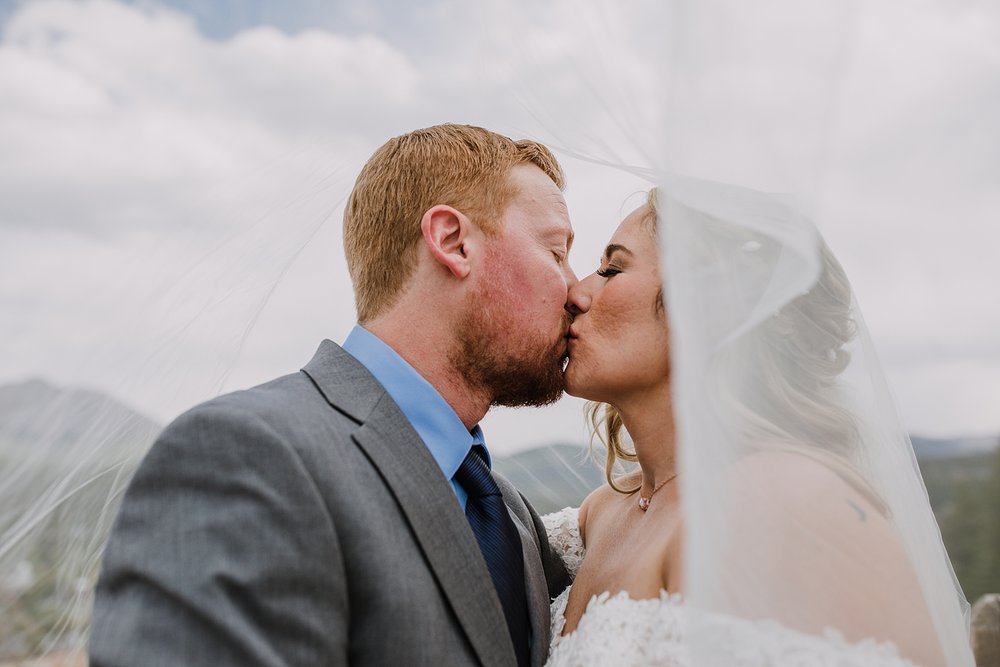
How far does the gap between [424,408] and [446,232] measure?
739 mm

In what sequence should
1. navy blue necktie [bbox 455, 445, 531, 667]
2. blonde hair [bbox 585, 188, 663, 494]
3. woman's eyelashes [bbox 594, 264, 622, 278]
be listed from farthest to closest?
blonde hair [bbox 585, 188, 663, 494], woman's eyelashes [bbox 594, 264, 622, 278], navy blue necktie [bbox 455, 445, 531, 667]

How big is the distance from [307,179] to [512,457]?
1.79 meters

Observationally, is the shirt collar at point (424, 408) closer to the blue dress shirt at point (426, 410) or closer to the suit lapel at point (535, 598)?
the blue dress shirt at point (426, 410)

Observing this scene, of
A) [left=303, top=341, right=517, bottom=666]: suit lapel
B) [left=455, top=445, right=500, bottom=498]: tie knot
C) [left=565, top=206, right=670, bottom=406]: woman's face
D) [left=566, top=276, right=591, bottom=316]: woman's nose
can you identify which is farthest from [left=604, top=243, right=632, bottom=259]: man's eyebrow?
[left=303, top=341, right=517, bottom=666]: suit lapel

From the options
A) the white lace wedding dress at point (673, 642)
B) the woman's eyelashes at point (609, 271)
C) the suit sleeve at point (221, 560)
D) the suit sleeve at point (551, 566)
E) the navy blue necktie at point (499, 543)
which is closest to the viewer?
the white lace wedding dress at point (673, 642)

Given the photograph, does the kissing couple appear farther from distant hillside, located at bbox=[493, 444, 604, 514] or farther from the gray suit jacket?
distant hillside, located at bbox=[493, 444, 604, 514]

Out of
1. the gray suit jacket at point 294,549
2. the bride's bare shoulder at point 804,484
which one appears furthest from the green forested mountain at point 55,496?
the bride's bare shoulder at point 804,484

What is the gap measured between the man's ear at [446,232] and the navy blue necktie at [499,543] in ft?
2.43

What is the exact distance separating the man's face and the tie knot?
0.36 m

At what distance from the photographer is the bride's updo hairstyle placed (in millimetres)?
1979

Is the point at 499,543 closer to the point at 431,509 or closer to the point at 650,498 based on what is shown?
the point at 431,509

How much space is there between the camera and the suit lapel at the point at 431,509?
2.33 meters

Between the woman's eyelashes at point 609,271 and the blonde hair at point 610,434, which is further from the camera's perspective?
the blonde hair at point 610,434

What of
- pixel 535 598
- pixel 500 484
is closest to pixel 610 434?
pixel 500 484
